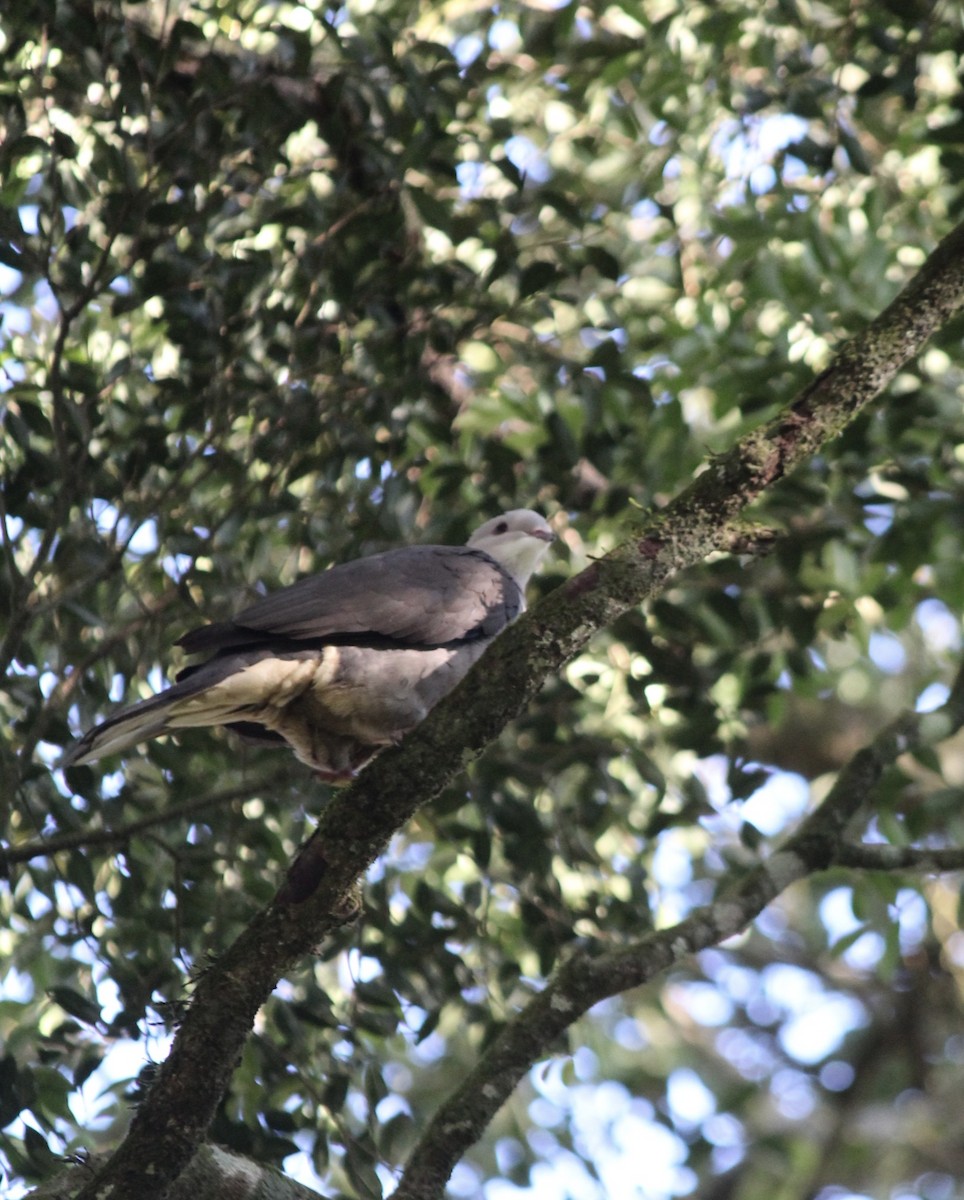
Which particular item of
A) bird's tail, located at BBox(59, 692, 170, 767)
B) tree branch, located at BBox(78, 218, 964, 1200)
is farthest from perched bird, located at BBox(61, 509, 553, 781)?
tree branch, located at BBox(78, 218, 964, 1200)

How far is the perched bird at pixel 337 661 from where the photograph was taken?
426cm

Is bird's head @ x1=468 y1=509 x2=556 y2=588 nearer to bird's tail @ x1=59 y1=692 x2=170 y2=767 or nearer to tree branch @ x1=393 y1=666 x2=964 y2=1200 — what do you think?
tree branch @ x1=393 y1=666 x2=964 y2=1200

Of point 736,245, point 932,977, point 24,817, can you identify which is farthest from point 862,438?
point 932,977

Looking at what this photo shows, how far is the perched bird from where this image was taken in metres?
4.26

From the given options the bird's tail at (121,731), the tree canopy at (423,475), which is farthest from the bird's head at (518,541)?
the bird's tail at (121,731)

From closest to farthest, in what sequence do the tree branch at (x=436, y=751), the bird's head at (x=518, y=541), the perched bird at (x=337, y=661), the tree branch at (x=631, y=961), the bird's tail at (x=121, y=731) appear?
the tree branch at (x=436, y=751)
the tree branch at (x=631, y=961)
the bird's tail at (x=121, y=731)
the perched bird at (x=337, y=661)
the bird's head at (x=518, y=541)

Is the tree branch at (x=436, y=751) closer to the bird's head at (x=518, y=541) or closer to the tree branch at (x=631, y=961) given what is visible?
the tree branch at (x=631, y=961)

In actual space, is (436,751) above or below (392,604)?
below

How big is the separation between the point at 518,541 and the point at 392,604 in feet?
3.70

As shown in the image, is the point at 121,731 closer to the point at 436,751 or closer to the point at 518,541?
the point at 436,751

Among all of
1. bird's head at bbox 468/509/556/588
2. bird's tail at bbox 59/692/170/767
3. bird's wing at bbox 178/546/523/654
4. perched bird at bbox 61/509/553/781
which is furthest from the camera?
bird's head at bbox 468/509/556/588

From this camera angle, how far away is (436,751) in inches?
130

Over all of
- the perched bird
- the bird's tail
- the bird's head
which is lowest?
the bird's tail

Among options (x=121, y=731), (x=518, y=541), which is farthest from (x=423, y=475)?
(x=121, y=731)
